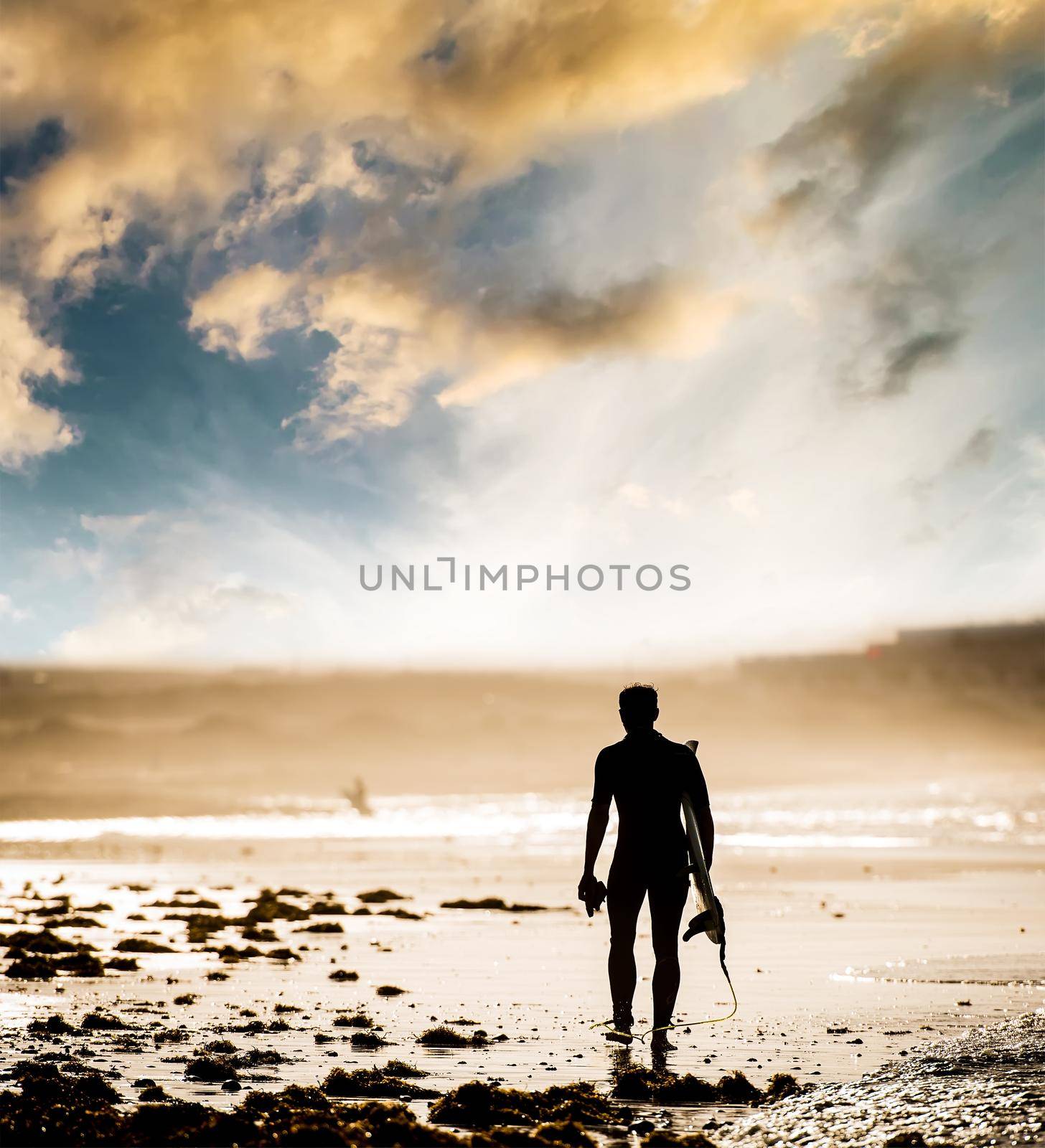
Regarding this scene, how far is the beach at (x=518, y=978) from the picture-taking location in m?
7.82

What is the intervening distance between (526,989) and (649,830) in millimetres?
3293

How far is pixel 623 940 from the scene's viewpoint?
9.53 metres

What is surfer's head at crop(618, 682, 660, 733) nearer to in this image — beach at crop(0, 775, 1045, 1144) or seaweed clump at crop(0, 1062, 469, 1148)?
beach at crop(0, 775, 1045, 1144)

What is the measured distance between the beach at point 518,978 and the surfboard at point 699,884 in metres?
0.84

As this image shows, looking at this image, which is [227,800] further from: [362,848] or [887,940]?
[887,940]

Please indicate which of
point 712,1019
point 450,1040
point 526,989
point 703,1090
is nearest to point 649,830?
point 712,1019

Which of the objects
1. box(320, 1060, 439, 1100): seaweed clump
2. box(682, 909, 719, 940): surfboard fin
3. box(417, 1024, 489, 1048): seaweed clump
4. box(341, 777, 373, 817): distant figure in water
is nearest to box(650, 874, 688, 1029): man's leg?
box(682, 909, 719, 940): surfboard fin

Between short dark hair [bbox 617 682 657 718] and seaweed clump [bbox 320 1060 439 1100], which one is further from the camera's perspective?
short dark hair [bbox 617 682 657 718]

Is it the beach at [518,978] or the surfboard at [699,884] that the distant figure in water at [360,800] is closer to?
the beach at [518,978]

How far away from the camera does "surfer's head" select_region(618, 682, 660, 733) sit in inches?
380

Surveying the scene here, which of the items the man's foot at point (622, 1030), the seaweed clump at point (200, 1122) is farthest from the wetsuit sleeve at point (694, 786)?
the seaweed clump at point (200, 1122)

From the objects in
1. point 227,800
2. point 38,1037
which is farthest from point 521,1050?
point 227,800

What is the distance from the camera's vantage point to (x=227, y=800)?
133 m

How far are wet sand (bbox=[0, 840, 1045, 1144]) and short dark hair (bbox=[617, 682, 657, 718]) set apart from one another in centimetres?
257
